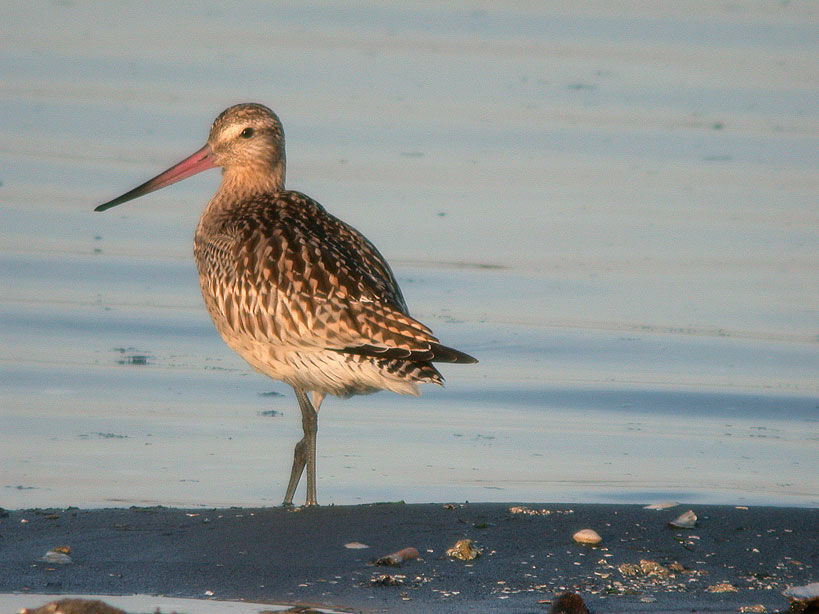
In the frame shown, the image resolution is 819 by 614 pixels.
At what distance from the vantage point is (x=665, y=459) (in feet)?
26.0

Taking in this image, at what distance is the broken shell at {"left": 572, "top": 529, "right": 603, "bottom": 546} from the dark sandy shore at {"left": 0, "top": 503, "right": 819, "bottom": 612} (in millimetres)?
31

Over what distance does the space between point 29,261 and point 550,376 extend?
3.68 meters

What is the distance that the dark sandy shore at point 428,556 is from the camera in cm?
541

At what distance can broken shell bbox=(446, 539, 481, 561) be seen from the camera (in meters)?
5.76

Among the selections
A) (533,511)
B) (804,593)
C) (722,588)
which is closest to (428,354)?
(533,511)

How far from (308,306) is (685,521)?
1.77m

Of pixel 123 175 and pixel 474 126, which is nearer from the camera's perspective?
pixel 123 175

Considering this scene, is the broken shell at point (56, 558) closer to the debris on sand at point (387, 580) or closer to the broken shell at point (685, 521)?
the debris on sand at point (387, 580)

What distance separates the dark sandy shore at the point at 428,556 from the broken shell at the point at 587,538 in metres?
0.03

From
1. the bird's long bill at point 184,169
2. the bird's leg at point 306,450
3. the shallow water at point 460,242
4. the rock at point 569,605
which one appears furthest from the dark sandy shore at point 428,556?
the bird's long bill at point 184,169

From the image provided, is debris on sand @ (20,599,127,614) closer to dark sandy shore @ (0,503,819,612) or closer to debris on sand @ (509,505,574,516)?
dark sandy shore @ (0,503,819,612)

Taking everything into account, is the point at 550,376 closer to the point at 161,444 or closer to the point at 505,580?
the point at 161,444

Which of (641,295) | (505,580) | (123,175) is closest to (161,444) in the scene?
(505,580)

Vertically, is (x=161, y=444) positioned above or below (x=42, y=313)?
below
